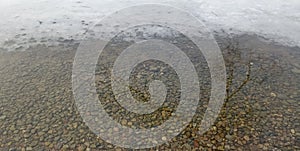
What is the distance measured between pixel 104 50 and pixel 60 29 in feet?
3.57

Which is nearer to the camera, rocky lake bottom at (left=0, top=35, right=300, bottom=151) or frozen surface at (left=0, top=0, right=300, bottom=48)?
rocky lake bottom at (left=0, top=35, right=300, bottom=151)

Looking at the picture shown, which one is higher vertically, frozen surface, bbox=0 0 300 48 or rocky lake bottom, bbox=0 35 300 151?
frozen surface, bbox=0 0 300 48

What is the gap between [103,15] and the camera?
17.8 feet

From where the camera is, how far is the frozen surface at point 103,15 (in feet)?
15.4

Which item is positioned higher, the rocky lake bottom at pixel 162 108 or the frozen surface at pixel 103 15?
the frozen surface at pixel 103 15

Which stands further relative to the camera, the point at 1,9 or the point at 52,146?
the point at 1,9

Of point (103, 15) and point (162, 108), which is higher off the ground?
point (103, 15)

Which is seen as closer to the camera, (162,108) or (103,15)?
(162,108)

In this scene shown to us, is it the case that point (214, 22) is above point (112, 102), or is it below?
above

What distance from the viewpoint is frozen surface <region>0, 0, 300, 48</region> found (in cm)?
469

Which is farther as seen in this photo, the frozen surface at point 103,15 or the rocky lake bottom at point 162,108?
the frozen surface at point 103,15

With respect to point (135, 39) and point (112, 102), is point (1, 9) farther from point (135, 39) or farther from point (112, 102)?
point (112, 102)

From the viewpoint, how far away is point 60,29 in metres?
4.93

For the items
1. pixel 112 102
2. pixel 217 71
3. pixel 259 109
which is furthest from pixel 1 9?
pixel 259 109
